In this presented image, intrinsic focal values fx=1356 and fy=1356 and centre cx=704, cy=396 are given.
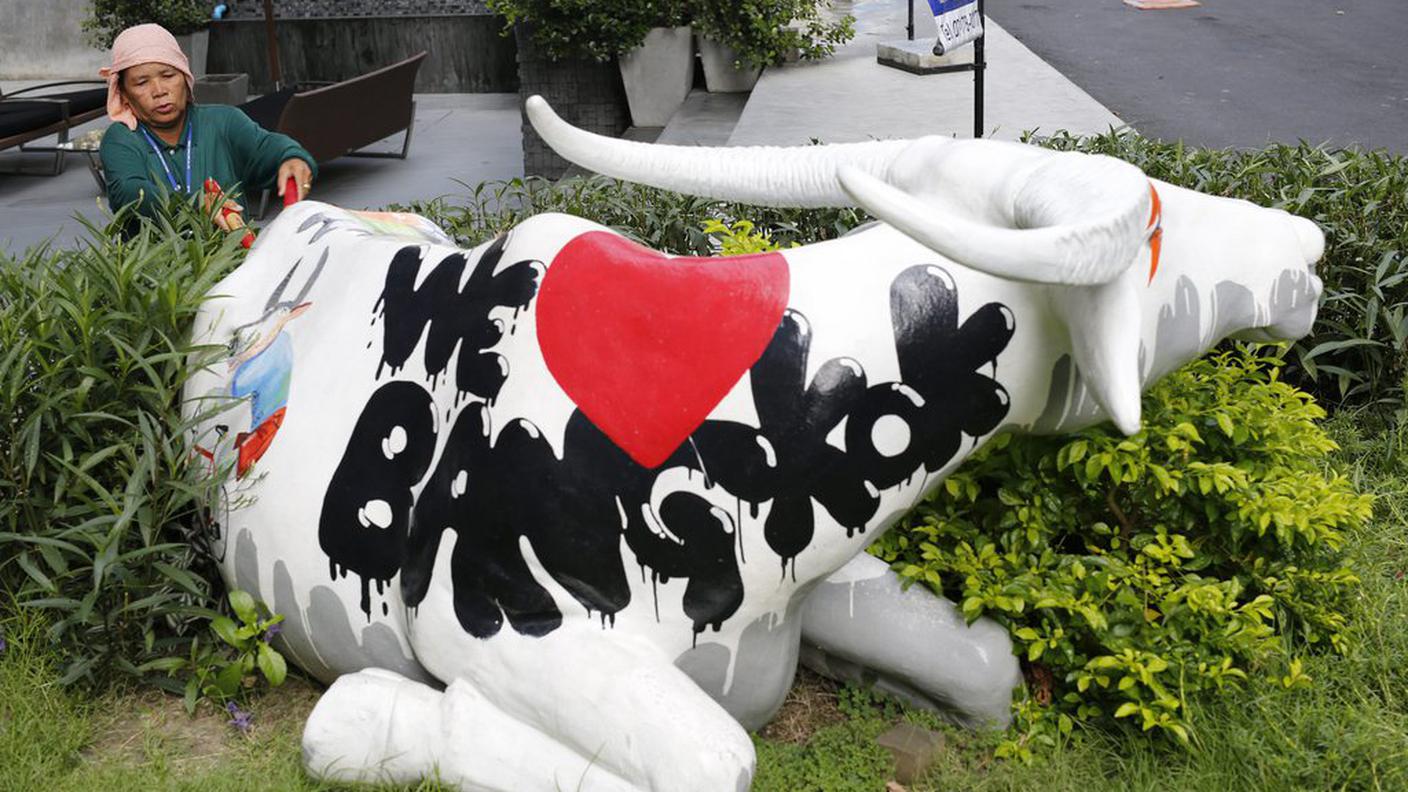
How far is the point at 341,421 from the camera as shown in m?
2.51

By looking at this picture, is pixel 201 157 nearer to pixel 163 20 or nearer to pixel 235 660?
pixel 235 660

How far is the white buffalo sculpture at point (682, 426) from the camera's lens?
6.84ft

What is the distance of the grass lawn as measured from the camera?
2387 mm

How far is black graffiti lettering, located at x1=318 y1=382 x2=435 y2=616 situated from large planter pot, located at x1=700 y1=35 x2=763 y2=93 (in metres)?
6.05

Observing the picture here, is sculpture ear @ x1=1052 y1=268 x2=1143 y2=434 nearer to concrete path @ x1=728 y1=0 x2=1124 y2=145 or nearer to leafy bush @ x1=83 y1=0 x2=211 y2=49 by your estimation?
concrete path @ x1=728 y1=0 x2=1124 y2=145

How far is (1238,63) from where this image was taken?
940 cm

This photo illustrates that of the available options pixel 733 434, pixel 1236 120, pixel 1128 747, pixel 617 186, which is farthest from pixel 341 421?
pixel 1236 120

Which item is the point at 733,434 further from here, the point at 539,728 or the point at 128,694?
the point at 128,694

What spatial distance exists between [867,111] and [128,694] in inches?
213

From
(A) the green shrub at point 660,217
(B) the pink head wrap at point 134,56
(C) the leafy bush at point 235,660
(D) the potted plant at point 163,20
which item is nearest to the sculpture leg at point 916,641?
(C) the leafy bush at point 235,660

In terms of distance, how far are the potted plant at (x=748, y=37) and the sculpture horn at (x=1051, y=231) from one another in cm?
621

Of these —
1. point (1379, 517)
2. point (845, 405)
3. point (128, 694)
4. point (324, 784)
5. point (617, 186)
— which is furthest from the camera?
point (617, 186)

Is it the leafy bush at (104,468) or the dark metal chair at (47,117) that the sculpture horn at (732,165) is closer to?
the leafy bush at (104,468)

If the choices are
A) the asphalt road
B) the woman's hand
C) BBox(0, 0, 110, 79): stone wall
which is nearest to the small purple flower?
the woman's hand
